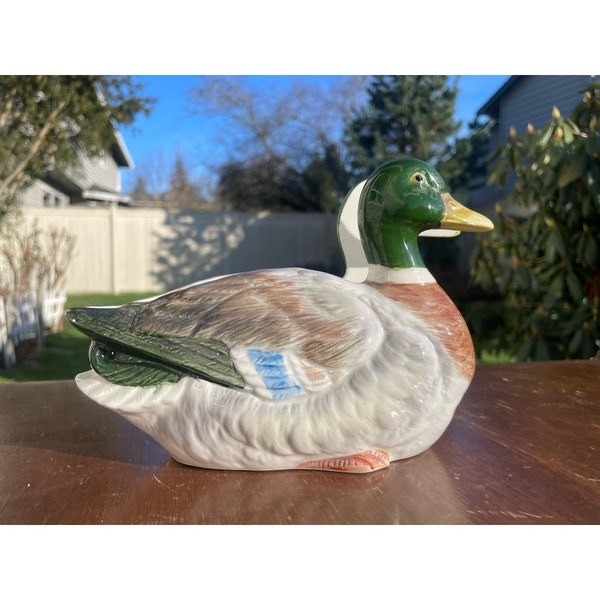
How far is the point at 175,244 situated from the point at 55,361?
329 cm

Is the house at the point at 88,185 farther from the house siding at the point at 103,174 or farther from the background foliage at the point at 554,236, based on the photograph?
the background foliage at the point at 554,236

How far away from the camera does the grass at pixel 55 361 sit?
Answer: 13.2 feet

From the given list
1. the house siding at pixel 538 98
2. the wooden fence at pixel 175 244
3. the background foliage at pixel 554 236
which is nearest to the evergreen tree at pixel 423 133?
the house siding at pixel 538 98

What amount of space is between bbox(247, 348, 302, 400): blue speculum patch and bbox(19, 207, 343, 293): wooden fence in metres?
5.87

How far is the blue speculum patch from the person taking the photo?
1.08 metres

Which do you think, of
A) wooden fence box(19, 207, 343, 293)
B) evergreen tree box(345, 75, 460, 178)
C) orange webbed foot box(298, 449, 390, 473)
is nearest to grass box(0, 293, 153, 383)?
wooden fence box(19, 207, 343, 293)

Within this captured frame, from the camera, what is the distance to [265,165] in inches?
380

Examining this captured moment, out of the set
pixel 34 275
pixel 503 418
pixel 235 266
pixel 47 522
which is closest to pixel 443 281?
pixel 235 266

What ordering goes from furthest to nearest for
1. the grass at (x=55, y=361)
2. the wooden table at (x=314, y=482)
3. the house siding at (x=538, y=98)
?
the house siding at (x=538, y=98), the grass at (x=55, y=361), the wooden table at (x=314, y=482)

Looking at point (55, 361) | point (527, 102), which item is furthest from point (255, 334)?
point (527, 102)

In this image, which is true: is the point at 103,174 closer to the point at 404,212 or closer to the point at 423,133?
the point at 423,133

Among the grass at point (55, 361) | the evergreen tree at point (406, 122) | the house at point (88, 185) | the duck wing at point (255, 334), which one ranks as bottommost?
the grass at point (55, 361)

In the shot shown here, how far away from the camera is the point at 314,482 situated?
1125 mm

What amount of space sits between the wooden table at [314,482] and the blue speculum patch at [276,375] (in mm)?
196
